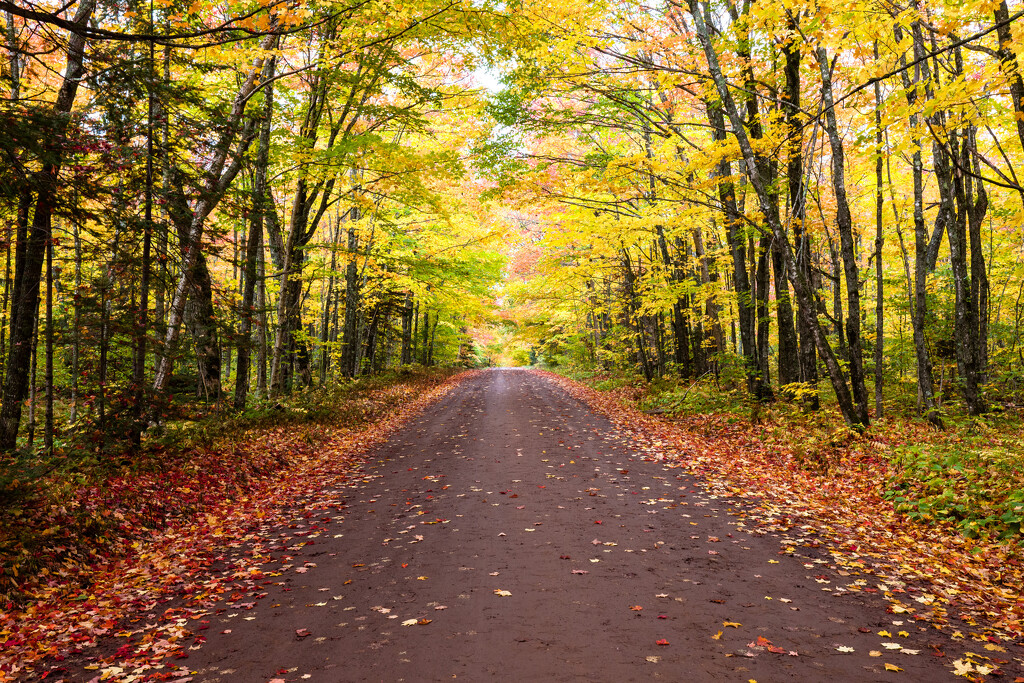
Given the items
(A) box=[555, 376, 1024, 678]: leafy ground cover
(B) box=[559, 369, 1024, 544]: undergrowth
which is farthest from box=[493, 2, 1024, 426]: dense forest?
(A) box=[555, 376, 1024, 678]: leafy ground cover

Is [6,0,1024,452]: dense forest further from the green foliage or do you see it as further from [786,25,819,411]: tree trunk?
the green foliage

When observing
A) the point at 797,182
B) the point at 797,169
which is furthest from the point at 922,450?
the point at 797,169

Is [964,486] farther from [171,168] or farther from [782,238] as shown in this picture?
[171,168]

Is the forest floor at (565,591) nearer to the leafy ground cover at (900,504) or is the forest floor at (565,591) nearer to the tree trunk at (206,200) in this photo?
the leafy ground cover at (900,504)

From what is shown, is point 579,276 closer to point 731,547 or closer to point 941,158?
point 941,158

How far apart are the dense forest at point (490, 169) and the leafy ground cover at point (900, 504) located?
4.81 ft

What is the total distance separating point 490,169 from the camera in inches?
549

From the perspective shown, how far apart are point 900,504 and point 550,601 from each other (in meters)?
5.10

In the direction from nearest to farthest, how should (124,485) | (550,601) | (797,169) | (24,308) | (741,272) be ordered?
(550,601) < (124,485) < (24,308) < (797,169) < (741,272)

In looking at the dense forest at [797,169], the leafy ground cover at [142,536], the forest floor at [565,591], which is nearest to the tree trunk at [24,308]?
the leafy ground cover at [142,536]

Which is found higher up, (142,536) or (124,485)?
(124,485)

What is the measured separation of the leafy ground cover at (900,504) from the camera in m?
4.55

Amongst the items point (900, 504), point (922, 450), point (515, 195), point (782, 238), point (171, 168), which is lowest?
point (900, 504)

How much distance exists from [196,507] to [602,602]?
5.98 metres
